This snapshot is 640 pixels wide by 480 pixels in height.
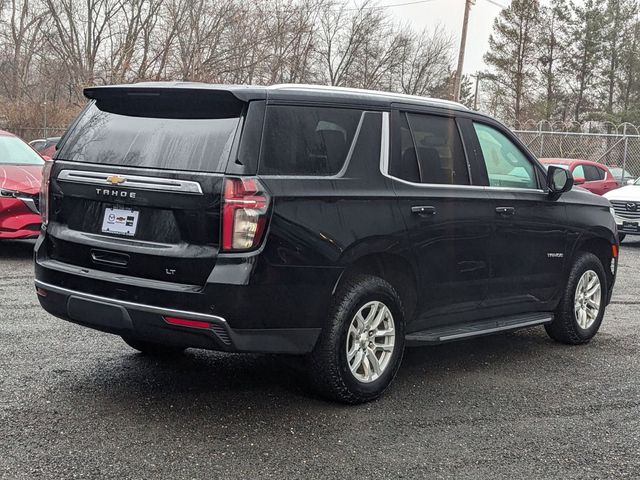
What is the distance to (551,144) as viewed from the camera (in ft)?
88.4

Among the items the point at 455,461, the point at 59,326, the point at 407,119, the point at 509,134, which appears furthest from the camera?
the point at 59,326

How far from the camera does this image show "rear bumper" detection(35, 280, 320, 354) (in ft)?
14.0

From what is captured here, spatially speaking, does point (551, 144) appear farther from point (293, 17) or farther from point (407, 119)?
point (407, 119)

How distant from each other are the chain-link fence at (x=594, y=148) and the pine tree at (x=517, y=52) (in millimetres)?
29145

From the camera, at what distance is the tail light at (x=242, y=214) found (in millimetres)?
4254

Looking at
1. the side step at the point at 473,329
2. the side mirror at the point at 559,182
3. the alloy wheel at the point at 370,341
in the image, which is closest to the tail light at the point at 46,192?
the alloy wheel at the point at 370,341

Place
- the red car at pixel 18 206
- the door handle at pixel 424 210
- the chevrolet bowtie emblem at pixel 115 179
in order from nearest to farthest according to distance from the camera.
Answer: the chevrolet bowtie emblem at pixel 115 179 < the door handle at pixel 424 210 < the red car at pixel 18 206

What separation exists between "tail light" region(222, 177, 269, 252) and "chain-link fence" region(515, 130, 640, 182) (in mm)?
21532

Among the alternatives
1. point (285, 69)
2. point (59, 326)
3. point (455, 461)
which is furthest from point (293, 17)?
point (455, 461)

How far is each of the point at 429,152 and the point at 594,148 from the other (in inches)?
874

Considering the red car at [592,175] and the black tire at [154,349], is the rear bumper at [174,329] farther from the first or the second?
the red car at [592,175]

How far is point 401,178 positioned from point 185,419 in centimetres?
192

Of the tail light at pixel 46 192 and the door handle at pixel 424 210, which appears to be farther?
the door handle at pixel 424 210

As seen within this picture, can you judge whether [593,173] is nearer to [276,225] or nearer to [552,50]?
[276,225]
